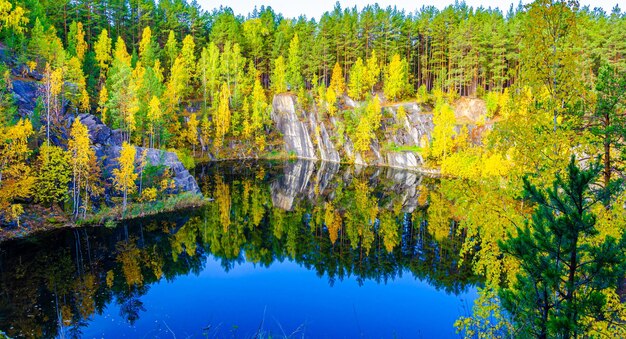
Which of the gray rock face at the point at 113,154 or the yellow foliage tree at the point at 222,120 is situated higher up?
the yellow foliage tree at the point at 222,120

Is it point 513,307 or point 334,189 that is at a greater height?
point 513,307

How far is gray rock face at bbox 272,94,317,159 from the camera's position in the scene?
230ft

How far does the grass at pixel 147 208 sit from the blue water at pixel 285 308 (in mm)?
12161

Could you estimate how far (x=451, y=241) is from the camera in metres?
26.8

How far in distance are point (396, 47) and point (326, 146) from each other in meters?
24.8

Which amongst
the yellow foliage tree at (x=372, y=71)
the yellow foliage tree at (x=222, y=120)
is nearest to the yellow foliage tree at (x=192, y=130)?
the yellow foliage tree at (x=222, y=120)

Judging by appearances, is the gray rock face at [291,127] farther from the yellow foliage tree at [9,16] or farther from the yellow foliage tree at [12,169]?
the yellow foliage tree at [12,169]

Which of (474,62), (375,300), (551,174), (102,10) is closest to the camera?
(551,174)

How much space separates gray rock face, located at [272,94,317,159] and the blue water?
49289mm

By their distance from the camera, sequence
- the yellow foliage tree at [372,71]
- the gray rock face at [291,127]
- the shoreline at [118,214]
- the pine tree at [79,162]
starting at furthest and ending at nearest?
the gray rock face at [291,127]
the yellow foliage tree at [372,71]
the pine tree at [79,162]
the shoreline at [118,214]

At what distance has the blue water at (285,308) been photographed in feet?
51.1

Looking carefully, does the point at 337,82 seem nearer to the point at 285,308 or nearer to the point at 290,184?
the point at 290,184

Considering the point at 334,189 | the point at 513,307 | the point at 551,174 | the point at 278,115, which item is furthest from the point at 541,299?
the point at 278,115

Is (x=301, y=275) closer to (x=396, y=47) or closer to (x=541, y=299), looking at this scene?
(x=541, y=299)
